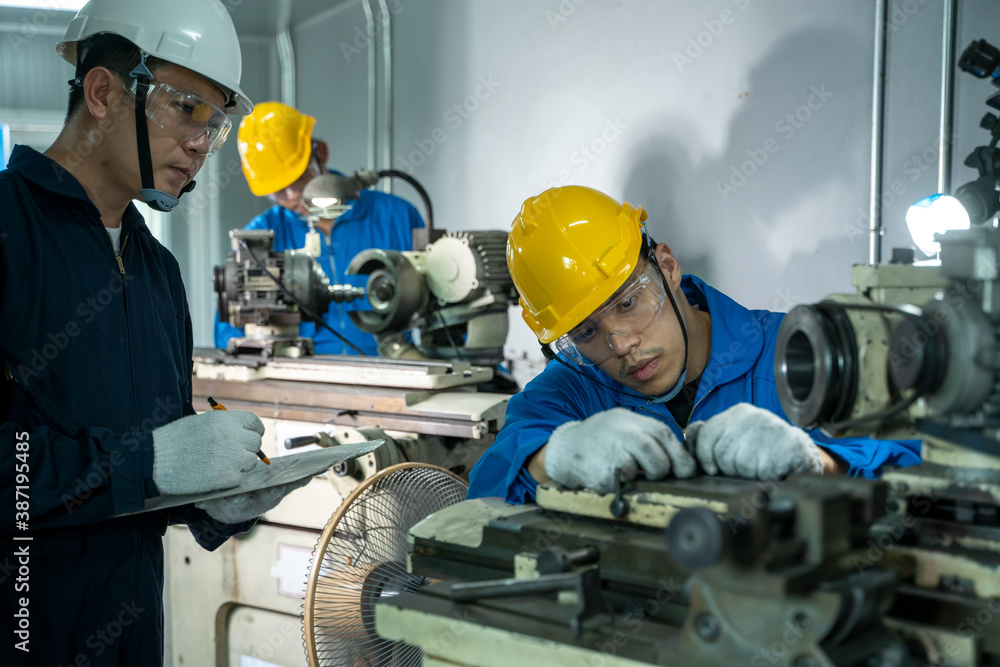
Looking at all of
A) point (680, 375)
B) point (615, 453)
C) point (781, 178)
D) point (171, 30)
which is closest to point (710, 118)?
point (781, 178)

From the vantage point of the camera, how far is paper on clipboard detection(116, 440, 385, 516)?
1269 millimetres

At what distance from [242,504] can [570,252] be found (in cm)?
72

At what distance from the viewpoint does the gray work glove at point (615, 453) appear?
3.12 feet

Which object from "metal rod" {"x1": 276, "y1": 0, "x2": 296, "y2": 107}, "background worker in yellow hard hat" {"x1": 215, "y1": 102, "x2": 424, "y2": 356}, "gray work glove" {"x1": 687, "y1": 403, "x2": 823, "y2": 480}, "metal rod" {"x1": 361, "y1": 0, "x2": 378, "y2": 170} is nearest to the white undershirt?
"gray work glove" {"x1": 687, "y1": 403, "x2": 823, "y2": 480}

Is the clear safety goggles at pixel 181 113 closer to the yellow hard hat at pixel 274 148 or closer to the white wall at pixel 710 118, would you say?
the white wall at pixel 710 118

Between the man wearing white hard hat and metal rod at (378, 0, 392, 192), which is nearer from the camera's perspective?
the man wearing white hard hat

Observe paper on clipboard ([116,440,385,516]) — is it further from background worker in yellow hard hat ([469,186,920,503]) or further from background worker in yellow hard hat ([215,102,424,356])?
background worker in yellow hard hat ([215,102,424,356])

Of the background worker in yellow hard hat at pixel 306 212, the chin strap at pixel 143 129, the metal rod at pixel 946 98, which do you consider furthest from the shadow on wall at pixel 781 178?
the chin strap at pixel 143 129

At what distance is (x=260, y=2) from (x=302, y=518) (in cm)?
341

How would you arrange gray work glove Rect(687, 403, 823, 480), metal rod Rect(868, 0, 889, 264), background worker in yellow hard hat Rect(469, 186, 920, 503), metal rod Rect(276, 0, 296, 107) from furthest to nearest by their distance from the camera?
metal rod Rect(276, 0, 296, 107)
metal rod Rect(868, 0, 889, 264)
background worker in yellow hard hat Rect(469, 186, 920, 503)
gray work glove Rect(687, 403, 823, 480)

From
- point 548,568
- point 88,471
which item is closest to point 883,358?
point 548,568

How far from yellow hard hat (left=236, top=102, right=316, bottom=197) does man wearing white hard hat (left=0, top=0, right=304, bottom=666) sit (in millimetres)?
1789

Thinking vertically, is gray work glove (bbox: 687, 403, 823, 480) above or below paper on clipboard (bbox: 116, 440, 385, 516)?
above

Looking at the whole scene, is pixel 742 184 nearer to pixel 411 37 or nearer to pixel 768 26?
pixel 768 26
